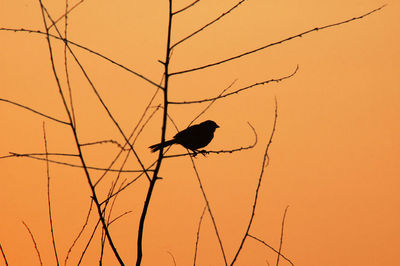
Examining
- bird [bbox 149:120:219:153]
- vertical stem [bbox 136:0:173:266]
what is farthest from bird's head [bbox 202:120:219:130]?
vertical stem [bbox 136:0:173:266]

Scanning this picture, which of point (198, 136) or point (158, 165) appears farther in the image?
point (198, 136)

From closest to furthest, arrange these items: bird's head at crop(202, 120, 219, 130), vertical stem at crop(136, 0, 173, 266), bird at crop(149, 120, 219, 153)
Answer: vertical stem at crop(136, 0, 173, 266) → bird at crop(149, 120, 219, 153) → bird's head at crop(202, 120, 219, 130)

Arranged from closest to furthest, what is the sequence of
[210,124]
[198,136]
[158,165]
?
[158,165] → [198,136] → [210,124]

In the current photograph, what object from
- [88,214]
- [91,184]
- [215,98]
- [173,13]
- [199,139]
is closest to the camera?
[91,184]

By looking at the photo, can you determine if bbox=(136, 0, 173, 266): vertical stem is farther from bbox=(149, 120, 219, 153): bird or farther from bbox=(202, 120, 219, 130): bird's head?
bbox=(202, 120, 219, 130): bird's head

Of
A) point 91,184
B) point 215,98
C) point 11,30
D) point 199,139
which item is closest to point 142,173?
point 91,184

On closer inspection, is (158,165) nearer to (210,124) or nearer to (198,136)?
(198,136)

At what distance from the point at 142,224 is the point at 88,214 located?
0.50m

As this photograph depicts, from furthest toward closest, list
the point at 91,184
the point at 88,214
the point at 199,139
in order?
the point at 199,139
the point at 88,214
the point at 91,184

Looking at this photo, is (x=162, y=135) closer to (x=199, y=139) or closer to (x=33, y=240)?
(x=33, y=240)

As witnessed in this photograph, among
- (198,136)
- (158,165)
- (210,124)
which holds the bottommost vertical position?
(158,165)

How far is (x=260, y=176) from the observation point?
196 cm

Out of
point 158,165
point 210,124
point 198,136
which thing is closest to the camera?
point 158,165

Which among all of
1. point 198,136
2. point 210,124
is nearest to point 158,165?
point 198,136
